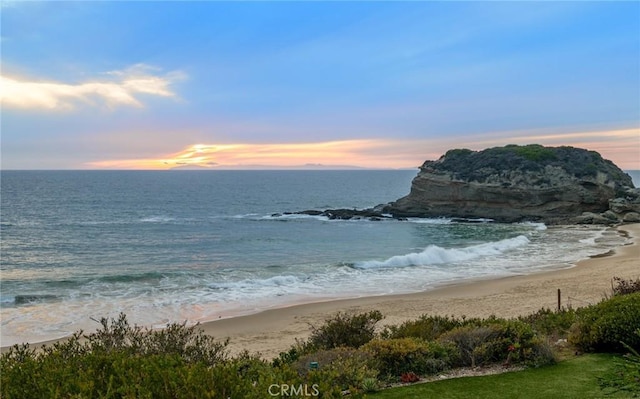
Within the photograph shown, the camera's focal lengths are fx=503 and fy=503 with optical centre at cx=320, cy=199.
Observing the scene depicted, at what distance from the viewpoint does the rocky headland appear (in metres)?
54.9

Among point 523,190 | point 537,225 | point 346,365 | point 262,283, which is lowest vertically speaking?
point 262,283

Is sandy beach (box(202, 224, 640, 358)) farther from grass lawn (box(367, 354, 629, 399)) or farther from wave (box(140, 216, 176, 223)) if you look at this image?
wave (box(140, 216, 176, 223))

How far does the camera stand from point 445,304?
20500 mm

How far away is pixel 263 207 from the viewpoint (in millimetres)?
80688

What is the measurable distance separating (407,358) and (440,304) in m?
13.0

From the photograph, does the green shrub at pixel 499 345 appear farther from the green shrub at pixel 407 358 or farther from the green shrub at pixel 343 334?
the green shrub at pixel 343 334

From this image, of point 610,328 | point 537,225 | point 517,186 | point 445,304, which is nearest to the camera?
point 610,328

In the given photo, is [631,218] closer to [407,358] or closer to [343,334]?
[343,334]

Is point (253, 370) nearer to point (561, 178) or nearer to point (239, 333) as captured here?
point (239, 333)

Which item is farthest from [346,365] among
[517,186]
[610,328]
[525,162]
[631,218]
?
[525,162]

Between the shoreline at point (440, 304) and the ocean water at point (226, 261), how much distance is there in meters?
1.27

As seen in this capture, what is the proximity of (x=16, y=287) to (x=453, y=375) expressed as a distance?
78.2 feet

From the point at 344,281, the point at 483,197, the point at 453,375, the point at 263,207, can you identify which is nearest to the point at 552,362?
the point at 453,375

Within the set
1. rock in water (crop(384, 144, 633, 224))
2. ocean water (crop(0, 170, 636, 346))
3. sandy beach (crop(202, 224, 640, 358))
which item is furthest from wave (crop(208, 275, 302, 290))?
rock in water (crop(384, 144, 633, 224))
